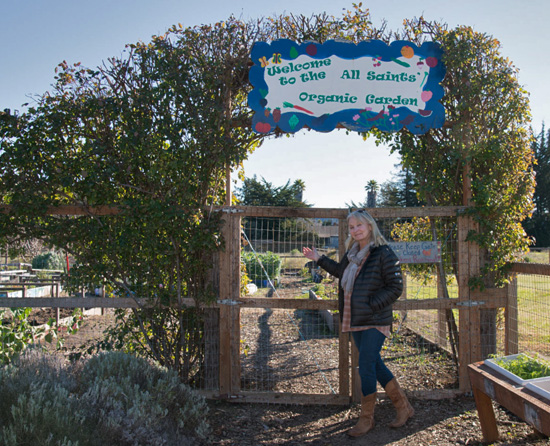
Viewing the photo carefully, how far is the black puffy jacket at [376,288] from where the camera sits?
12.1 feet

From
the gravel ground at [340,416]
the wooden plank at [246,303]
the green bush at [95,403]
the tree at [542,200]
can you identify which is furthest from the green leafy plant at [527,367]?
the tree at [542,200]

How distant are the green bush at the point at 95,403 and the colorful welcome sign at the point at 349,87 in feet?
8.90

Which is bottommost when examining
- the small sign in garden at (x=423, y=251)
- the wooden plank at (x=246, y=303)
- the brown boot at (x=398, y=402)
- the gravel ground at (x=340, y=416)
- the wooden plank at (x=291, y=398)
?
the gravel ground at (x=340, y=416)

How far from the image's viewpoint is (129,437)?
293 cm

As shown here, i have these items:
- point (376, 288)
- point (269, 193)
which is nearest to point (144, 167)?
point (376, 288)

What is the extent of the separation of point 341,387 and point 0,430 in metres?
3.09

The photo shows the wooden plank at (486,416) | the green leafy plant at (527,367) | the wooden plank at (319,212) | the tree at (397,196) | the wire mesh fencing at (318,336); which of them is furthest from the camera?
the tree at (397,196)

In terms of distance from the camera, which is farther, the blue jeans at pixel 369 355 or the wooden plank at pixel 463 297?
the wooden plank at pixel 463 297

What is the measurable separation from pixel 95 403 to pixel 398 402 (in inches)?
100

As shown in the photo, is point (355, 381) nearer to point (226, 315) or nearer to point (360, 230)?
point (226, 315)

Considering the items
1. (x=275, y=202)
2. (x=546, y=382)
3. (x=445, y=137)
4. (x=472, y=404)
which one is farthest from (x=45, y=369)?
(x=275, y=202)

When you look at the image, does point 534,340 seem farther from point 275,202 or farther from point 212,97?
point 275,202

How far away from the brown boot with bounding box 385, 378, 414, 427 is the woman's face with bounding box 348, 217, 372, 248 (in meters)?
1.29

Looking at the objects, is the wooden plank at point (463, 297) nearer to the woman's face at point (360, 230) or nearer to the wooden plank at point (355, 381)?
the wooden plank at point (355, 381)
